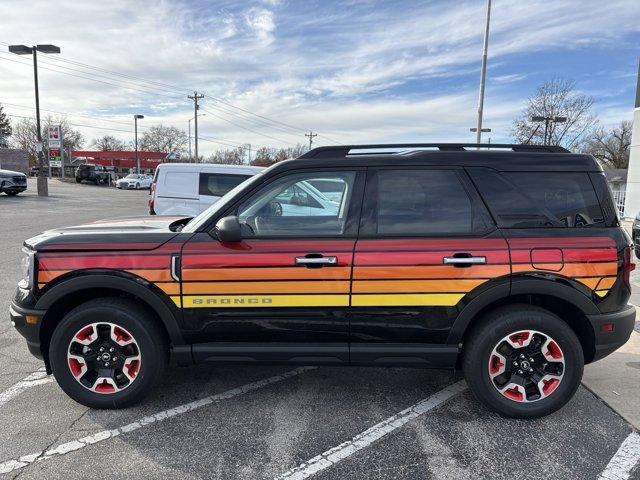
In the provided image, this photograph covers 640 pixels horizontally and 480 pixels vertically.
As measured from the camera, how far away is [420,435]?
3.09 m

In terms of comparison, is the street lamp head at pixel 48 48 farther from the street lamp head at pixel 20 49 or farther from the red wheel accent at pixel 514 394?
the red wheel accent at pixel 514 394

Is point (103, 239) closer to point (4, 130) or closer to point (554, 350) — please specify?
point (554, 350)

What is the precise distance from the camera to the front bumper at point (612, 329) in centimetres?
318

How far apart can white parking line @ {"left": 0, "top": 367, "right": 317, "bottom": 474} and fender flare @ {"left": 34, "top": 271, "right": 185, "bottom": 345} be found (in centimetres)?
66

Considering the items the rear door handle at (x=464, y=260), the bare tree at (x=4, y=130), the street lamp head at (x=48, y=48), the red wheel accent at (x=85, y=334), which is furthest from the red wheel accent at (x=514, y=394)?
the bare tree at (x=4, y=130)

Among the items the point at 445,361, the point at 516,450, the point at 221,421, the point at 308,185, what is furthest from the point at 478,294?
the point at 221,421

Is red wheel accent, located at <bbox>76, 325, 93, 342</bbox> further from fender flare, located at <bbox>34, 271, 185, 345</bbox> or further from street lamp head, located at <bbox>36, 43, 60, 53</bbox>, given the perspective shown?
street lamp head, located at <bbox>36, 43, 60, 53</bbox>

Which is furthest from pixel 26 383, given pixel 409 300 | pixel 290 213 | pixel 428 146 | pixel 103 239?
pixel 428 146

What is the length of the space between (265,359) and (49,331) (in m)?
1.57

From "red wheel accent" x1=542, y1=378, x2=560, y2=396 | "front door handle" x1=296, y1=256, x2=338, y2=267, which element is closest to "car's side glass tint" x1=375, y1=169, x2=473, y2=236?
"front door handle" x1=296, y1=256, x2=338, y2=267

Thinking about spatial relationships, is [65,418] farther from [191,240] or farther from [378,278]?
[378,278]

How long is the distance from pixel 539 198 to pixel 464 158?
22.5 inches

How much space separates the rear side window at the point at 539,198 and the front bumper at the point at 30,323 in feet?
10.3

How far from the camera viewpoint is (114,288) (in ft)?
10.5
